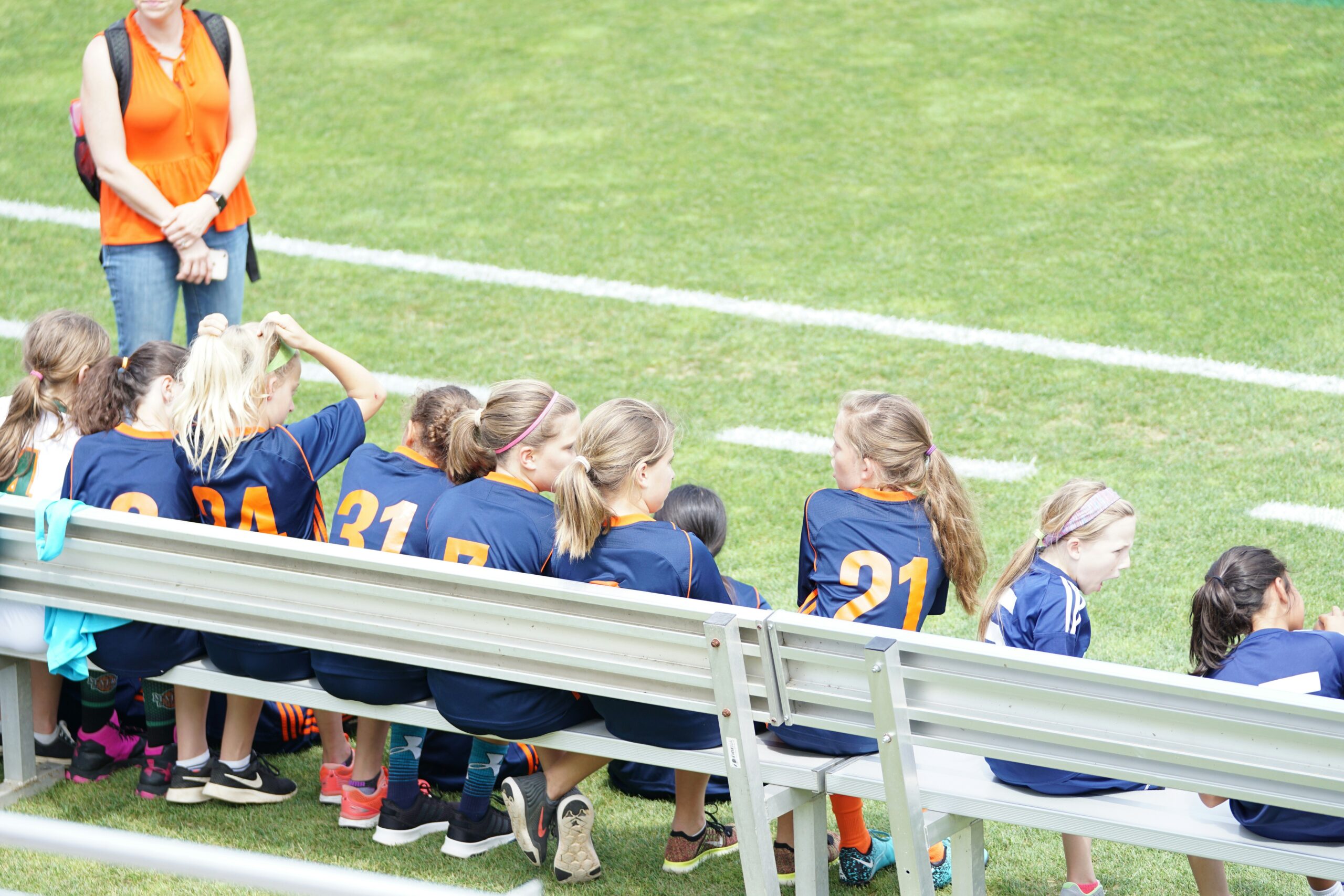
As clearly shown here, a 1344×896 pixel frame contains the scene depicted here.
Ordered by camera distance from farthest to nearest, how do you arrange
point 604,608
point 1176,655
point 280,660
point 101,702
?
point 1176,655, point 101,702, point 280,660, point 604,608

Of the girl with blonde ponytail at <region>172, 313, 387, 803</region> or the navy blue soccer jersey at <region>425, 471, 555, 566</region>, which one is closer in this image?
the navy blue soccer jersey at <region>425, 471, 555, 566</region>

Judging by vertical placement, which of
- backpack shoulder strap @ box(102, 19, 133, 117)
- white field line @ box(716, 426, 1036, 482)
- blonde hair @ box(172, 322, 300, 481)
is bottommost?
white field line @ box(716, 426, 1036, 482)

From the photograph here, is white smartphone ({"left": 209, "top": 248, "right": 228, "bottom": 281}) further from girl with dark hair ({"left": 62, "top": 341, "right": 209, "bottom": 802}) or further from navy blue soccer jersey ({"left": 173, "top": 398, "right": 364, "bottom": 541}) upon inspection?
navy blue soccer jersey ({"left": 173, "top": 398, "right": 364, "bottom": 541})

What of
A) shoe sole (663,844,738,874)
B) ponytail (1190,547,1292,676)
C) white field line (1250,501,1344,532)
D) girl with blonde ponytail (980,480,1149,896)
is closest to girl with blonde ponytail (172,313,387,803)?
shoe sole (663,844,738,874)

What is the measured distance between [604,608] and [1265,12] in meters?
9.89

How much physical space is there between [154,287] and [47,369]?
126 centimetres

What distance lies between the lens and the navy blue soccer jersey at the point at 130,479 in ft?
13.5

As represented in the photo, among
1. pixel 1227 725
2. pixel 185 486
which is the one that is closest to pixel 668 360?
pixel 185 486

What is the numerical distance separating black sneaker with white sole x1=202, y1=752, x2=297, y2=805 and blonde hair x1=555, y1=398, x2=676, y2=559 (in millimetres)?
1197

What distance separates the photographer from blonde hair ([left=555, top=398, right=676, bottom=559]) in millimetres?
3562

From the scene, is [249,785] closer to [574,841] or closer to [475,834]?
[475,834]

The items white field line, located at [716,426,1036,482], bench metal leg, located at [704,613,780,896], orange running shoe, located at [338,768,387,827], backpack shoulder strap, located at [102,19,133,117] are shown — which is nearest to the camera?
bench metal leg, located at [704,613,780,896]

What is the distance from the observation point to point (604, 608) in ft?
10.9

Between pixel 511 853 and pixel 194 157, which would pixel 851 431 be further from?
pixel 194 157
